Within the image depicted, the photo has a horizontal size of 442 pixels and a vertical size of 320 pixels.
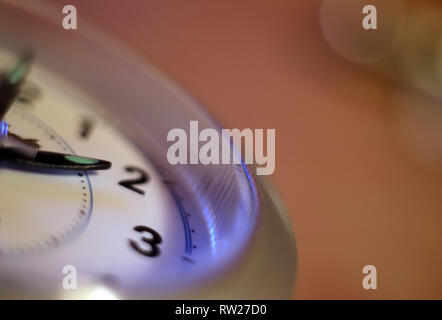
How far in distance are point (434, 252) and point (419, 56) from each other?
342mm

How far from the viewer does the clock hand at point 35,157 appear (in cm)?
59

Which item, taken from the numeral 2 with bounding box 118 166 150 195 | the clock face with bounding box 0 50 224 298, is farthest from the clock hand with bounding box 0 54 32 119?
the numeral 2 with bounding box 118 166 150 195

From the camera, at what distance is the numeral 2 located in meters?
0.66

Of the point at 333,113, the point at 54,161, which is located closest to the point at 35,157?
the point at 54,161

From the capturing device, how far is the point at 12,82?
24.3 inches

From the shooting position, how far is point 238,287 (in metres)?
0.64

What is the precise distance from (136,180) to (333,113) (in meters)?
0.37

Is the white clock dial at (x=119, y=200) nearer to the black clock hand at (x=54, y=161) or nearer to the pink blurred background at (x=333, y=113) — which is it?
the black clock hand at (x=54, y=161)

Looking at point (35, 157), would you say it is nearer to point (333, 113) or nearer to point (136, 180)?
point (136, 180)

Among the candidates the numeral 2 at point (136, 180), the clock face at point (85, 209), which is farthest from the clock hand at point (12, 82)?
the numeral 2 at point (136, 180)

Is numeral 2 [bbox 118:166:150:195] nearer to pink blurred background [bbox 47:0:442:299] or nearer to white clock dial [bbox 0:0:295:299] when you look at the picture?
white clock dial [bbox 0:0:295:299]

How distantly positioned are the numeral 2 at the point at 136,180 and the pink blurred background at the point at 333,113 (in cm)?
18
